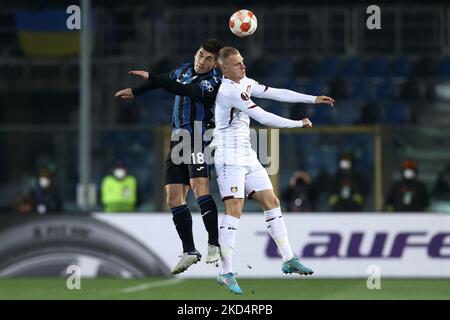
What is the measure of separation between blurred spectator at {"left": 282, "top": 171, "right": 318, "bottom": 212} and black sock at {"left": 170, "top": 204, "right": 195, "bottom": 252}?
8.16m

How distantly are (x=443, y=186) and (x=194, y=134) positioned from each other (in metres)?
9.79

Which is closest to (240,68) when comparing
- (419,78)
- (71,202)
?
(71,202)

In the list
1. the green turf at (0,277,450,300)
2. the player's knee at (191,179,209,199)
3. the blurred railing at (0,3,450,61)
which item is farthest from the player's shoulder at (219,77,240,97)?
the blurred railing at (0,3,450,61)

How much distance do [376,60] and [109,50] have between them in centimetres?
491

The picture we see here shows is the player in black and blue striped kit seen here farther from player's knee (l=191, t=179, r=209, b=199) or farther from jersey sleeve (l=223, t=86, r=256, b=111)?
jersey sleeve (l=223, t=86, r=256, b=111)

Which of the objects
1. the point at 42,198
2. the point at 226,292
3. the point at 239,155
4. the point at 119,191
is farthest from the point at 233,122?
the point at 42,198

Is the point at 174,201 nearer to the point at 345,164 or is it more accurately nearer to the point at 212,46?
the point at 212,46

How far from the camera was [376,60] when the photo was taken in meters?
25.1

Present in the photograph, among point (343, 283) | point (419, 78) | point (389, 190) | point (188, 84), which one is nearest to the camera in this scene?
point (188, 84)

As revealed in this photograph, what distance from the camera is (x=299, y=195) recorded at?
805 inches

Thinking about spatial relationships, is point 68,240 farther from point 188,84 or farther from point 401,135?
point 188,84

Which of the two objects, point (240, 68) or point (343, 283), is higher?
point (240, 68)

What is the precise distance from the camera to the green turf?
15.2 m

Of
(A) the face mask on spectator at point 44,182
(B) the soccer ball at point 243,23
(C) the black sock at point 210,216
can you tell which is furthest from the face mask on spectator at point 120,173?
(B) the soccer ball at point 243,23
